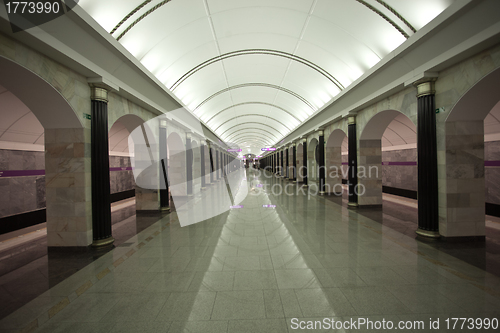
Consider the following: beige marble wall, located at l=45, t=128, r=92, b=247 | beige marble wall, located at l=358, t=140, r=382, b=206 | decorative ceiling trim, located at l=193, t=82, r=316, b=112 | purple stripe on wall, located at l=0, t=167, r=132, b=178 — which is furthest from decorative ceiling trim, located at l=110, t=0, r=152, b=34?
beige marble wall, located at l=358, t=140, r=382, b=206

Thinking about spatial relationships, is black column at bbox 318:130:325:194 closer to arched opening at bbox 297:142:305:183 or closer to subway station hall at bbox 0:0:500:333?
subway station hall at bbox 0:0:500:333

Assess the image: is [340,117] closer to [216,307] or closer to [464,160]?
[464,160]

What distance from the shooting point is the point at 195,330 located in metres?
2.71

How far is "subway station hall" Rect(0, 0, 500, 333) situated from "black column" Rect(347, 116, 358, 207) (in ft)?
0.24

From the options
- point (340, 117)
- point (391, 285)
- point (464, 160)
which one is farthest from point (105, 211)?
point (340, 117)

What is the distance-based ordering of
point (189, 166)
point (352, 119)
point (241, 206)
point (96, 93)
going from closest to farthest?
point (96, 93), point (352, 119), point (241, 206), point (189, 166)

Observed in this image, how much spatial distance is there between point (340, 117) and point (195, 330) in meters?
10.9

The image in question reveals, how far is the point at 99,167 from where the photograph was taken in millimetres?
5652

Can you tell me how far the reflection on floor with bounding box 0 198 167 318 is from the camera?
3.65m

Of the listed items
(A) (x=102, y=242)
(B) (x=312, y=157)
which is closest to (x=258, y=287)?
(A) (x=102, y=242)

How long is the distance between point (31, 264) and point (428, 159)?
32.3 feet

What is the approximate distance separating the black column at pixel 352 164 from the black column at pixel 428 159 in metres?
3.98

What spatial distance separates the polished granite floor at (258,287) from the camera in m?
2.92

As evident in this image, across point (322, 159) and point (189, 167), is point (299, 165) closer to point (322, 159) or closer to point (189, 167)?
point (322, 159)
